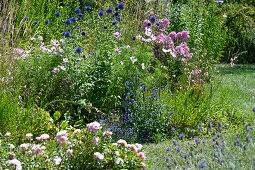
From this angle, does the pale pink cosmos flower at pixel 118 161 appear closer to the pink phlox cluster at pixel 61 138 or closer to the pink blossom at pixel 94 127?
the pink blossom at pixel 94 127

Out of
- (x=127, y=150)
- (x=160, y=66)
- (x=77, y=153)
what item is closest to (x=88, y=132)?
(x=77, y=153)

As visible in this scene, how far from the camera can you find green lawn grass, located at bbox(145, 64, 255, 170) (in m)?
3.15

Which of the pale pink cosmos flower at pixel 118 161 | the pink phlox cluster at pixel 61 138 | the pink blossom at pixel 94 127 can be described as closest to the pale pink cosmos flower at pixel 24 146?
the pink phlox cluster at pixel 61 138

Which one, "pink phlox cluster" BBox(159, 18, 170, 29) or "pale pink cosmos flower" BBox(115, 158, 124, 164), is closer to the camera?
"pale pink cosmos flower" BBox(115, 158, 124, 164)

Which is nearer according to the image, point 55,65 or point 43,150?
point 43,150

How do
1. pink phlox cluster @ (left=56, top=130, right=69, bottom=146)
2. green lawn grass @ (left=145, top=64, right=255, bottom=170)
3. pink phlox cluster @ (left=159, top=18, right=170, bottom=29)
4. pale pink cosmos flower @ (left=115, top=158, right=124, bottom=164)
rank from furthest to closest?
1. pink phlox cluster @ (left=159, top=18, right=170, bottom=29)
2. green lawn grass @ (left=145, top=64, right=255, bottom=170)
3. pink phlox cluster @ (left=56, top=130, right=69, bottom=146)
4. pale pink cosmos flower @ (left=115, top=158, right=124, bottom=164)

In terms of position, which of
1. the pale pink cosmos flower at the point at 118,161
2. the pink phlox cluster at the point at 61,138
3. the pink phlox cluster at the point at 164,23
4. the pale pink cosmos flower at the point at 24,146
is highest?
the pink phlox cluster at the point at 164,23

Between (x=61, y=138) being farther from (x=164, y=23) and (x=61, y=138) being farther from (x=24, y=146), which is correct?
(x=164, y=23)

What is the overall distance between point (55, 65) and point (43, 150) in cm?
207

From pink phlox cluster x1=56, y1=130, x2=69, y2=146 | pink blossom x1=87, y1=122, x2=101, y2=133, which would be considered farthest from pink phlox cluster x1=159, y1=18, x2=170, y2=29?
pink phlox cluster x1=56, y1=130, x2=69, y2=146

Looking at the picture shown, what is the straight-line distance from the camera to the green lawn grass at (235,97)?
315 centimetres

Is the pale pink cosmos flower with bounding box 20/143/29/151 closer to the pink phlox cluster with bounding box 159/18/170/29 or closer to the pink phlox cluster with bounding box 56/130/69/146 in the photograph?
the pink phlox cluster with bounding box 56/130/69/146

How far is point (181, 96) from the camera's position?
4.53 m

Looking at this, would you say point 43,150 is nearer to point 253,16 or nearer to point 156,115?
point 156,115
